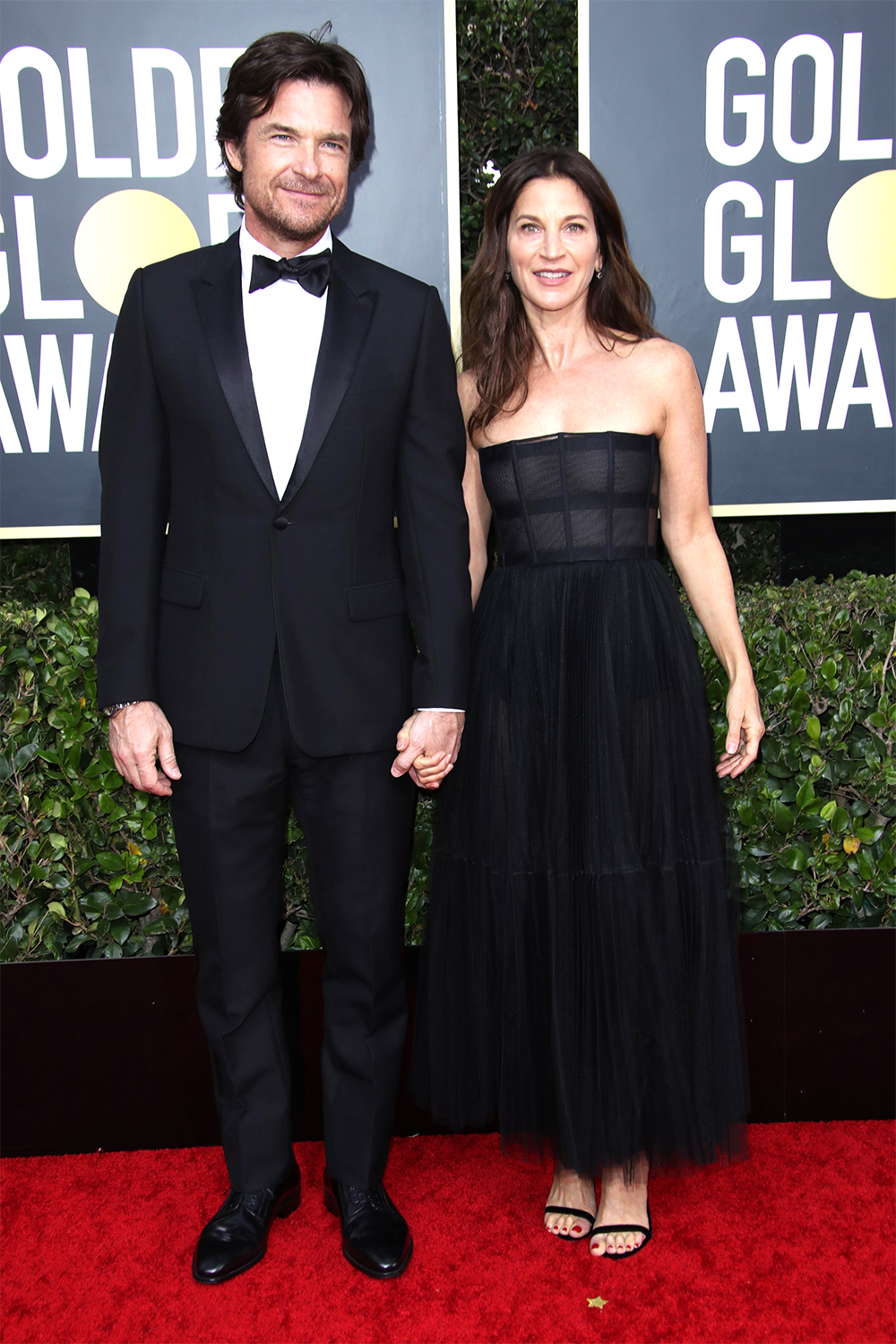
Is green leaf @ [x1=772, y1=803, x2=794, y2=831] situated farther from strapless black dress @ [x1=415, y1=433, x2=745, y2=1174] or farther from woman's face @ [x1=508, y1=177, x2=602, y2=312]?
woman's face @ [x1=508, y1=177, x2=602, y2=312]

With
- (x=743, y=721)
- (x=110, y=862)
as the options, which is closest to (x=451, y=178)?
(x=743, y=721)

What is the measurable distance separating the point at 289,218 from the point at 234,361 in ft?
0.95

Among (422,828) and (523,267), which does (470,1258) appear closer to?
(422,828)

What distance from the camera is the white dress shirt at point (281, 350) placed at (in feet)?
5.84

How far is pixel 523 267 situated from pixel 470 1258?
2.00 m

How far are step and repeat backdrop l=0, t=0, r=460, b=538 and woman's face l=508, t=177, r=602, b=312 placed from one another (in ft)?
2.33

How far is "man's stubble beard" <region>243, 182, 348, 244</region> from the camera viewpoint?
5.85 feet

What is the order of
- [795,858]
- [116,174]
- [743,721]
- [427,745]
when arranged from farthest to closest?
[116,174] → [795,858] → [743,721] → [427,745]

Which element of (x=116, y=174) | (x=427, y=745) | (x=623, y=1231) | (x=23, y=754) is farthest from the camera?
(x=116, y=174)

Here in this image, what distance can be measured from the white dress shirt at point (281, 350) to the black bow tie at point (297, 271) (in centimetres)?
2

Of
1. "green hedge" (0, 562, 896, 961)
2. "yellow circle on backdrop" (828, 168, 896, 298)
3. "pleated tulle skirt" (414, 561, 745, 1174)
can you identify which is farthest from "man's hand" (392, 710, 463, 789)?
"yellow circle on backdrop" (828, 168, 896, 298)

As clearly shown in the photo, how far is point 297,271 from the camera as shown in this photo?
1788 millimetres

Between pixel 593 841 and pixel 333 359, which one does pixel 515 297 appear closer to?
pixel 333 359

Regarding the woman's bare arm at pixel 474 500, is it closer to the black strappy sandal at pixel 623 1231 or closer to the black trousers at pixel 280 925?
the black trousers at pixel 280 925
